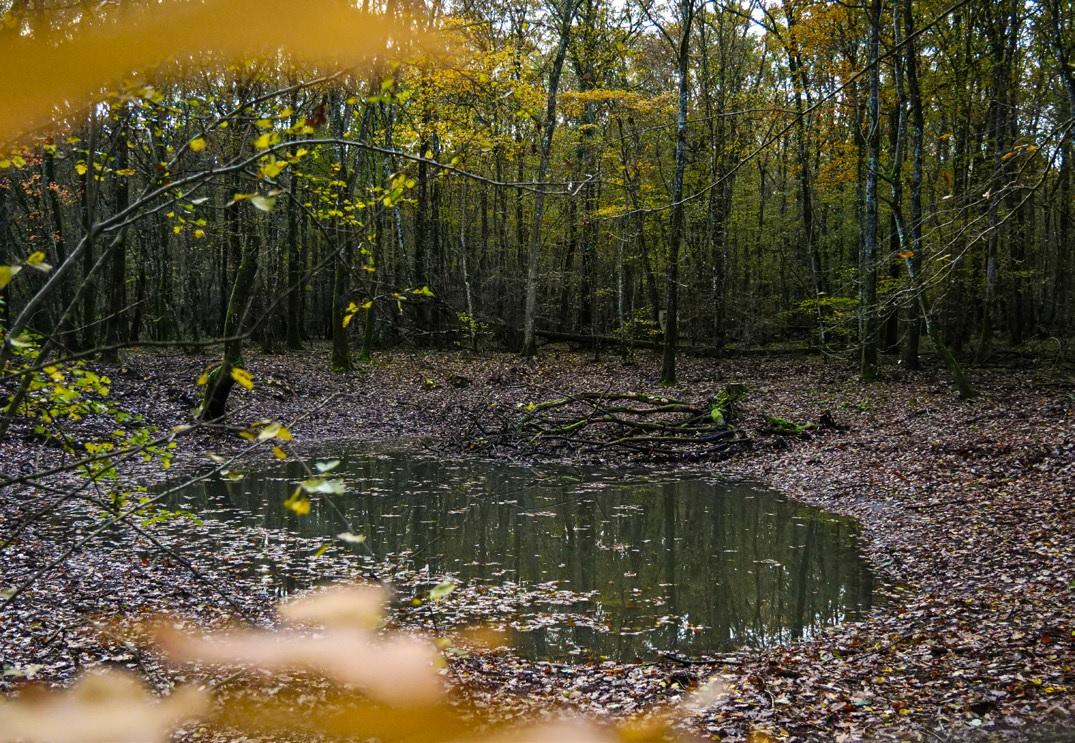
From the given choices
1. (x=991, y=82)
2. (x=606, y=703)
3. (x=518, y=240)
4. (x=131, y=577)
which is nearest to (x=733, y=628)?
(x=606, y=703)

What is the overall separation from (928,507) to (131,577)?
10.3 meters

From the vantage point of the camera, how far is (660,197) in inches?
1220

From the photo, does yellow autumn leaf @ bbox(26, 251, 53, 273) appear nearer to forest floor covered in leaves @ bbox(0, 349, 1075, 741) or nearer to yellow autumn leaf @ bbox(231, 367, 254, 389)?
yellow autumn leaf @ bbox(231, 367, 254, 389)

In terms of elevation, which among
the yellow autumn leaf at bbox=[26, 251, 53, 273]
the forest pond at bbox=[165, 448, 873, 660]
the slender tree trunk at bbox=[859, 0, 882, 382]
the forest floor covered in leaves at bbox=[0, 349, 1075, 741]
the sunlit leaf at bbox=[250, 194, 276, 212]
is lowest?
the forest pond at bbox=[165, 448, 873, 660]

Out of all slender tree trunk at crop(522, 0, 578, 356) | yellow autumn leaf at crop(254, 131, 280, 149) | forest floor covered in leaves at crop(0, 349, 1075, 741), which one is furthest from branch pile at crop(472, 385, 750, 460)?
yellow autumn leaf at crop(254, 131, 280, 149)

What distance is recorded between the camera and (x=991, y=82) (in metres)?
21.1

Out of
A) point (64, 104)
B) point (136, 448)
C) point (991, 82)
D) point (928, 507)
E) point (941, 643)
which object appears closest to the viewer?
point (64, 104)

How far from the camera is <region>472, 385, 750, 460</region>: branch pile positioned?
52.6 feet

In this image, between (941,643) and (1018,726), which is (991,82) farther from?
(1018,726)

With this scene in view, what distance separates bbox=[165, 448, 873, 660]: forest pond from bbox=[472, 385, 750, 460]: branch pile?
4.96 ft

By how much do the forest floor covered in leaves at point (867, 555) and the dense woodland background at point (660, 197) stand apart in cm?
417

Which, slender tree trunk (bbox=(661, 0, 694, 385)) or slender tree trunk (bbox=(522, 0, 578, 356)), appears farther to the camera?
slender tree trunk (bbox=(522, 0, 578, 356))

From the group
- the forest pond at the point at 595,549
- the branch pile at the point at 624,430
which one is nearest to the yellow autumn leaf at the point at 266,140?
the forest pond at the point at 595,549

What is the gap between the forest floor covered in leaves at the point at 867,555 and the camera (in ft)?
16.5
